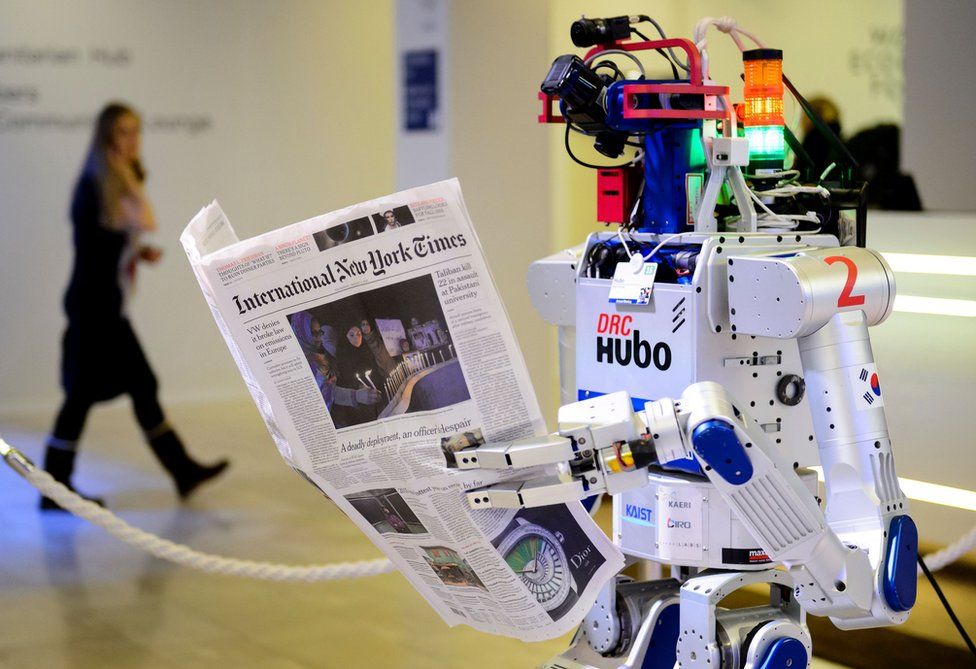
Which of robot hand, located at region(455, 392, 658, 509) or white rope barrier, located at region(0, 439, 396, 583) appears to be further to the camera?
white rope barrier, located at region(0, 439, 396, 583)

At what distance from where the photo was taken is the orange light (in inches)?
102

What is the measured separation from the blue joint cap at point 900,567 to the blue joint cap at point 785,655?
247 millimetres

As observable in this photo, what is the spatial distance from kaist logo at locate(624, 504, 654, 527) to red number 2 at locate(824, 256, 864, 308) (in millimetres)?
590

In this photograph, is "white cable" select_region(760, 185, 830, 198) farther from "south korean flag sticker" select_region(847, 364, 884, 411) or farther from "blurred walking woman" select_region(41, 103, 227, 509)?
"blurred walking woman" select_region(41, 103, 227, 509)

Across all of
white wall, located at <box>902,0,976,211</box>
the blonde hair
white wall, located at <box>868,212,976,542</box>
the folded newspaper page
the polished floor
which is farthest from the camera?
the blonde hair

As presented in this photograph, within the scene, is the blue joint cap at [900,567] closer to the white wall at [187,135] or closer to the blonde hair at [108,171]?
the blonde hair at [108,171]

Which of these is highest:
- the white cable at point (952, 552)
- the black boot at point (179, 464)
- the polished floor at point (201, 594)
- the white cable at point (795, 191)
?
the white cable at point (795, 191)

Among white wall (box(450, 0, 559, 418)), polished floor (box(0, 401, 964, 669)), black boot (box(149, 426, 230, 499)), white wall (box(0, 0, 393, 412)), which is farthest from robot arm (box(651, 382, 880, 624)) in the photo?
white wall (box(0, 0, 393, 412))

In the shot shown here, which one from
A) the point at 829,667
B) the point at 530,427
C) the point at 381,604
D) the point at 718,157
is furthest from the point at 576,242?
the point at 530,427

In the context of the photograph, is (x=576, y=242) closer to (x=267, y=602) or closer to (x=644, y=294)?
(x=267, y=602)

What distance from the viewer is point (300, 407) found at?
6.98 feet

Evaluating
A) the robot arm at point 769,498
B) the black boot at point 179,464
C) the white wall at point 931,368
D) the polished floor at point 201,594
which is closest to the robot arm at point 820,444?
the robot arm at point 769,498

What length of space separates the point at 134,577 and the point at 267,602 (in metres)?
0.63

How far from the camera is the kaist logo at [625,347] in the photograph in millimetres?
2510
